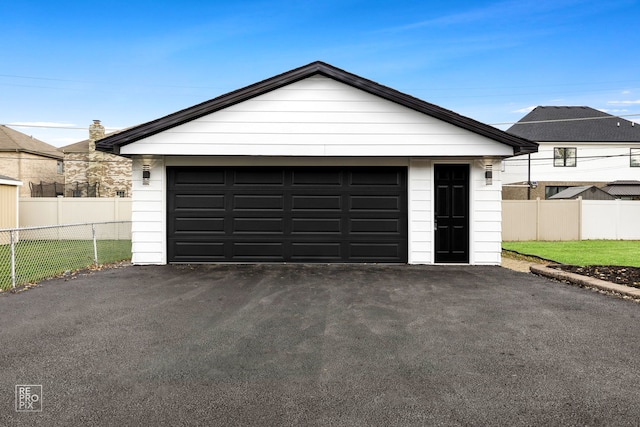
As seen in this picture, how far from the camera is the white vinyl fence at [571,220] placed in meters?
16.2

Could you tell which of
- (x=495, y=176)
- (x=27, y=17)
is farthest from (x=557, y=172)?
(x=27, y=17)

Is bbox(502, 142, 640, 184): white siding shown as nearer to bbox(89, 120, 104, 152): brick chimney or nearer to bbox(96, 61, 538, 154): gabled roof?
bbox(96, 61, 538, 154): gabled roof

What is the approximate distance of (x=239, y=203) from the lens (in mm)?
9391

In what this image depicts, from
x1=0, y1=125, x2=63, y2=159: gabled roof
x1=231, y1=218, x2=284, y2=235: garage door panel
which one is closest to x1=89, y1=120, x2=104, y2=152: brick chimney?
x1=0, y1=125, x2=63, y2=159: gabled roof

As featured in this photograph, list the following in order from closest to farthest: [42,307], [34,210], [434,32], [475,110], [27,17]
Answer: [42,307] → [34,210] → [27,17] → [434,32] → [475,110]

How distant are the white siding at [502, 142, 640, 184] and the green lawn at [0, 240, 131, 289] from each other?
2745cm

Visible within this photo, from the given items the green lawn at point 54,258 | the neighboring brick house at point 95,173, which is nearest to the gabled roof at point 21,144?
the neighboring brick house at point 95,173

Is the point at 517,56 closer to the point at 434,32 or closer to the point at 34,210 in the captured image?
the point at 434,32

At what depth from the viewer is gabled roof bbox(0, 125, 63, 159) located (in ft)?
85.2

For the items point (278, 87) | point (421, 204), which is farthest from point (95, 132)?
point (421, 204)

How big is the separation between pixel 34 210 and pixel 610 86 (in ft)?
121

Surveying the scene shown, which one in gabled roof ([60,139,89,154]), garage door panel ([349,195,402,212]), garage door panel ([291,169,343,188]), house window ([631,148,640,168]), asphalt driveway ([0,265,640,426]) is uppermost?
gabled roof ([60,139,89,154])

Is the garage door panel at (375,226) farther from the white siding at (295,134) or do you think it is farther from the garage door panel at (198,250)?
the garage door panel at (198,250)

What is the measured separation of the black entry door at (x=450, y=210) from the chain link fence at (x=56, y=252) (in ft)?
26.8
